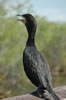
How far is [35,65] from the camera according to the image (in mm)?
4445

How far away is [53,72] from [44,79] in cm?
2585

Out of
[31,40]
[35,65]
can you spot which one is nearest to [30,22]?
[31,40]

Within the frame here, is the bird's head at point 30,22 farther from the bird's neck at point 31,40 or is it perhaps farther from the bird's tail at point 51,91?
the bird's tail at point 51,91

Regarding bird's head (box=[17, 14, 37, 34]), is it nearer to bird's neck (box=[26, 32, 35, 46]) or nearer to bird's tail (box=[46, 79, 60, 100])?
bird's neck (box=[26, 32, 35, 46])

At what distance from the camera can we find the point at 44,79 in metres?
4.30

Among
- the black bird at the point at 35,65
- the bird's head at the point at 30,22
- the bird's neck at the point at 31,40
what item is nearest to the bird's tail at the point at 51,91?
the black bird at the point at 35,65

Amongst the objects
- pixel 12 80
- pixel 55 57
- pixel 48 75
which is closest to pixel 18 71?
pixel 12 80

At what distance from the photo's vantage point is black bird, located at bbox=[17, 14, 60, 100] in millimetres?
4321

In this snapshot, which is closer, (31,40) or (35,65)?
(35,65)

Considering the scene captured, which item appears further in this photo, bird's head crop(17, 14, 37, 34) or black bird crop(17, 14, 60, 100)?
bird's head crop(17, 14, 37, 34)

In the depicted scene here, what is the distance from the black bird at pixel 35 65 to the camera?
4.32 m

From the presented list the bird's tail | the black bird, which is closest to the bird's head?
the black bird

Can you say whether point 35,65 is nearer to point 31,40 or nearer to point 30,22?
point 31,40

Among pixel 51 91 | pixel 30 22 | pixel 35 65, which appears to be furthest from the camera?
pixel 30 22
